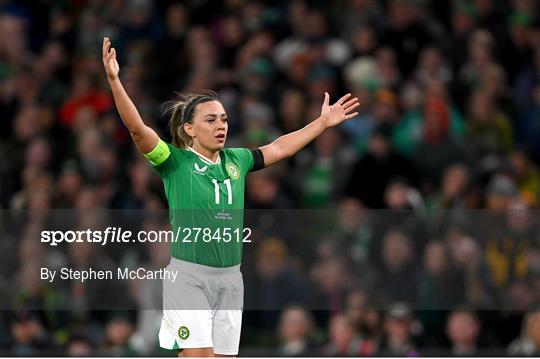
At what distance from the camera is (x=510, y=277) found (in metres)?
11.1

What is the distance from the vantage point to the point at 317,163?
12.8 metres

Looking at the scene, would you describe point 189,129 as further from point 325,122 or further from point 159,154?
point 325,122

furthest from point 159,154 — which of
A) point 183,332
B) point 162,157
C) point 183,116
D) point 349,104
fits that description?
point 349,104

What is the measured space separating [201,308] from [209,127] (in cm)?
95

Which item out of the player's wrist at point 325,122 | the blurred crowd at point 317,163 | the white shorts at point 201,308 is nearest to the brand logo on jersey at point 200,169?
the white shorts at point 201,308

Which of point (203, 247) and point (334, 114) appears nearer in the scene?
point (203, 247)

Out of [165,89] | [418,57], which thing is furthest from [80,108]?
[418,57]

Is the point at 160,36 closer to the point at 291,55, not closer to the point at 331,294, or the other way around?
the point at 291,55

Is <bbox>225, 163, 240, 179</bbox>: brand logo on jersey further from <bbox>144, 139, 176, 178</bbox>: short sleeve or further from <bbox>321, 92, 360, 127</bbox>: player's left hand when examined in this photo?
<bbox>321, 92, 360, 127</bbox>: player's left hand

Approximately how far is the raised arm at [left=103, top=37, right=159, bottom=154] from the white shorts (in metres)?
0.66

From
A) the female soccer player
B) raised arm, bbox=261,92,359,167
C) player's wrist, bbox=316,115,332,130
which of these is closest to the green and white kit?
the female soccer player

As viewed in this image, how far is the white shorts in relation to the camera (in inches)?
309

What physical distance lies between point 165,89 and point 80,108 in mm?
805

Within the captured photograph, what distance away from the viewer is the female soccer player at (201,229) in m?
7.87
